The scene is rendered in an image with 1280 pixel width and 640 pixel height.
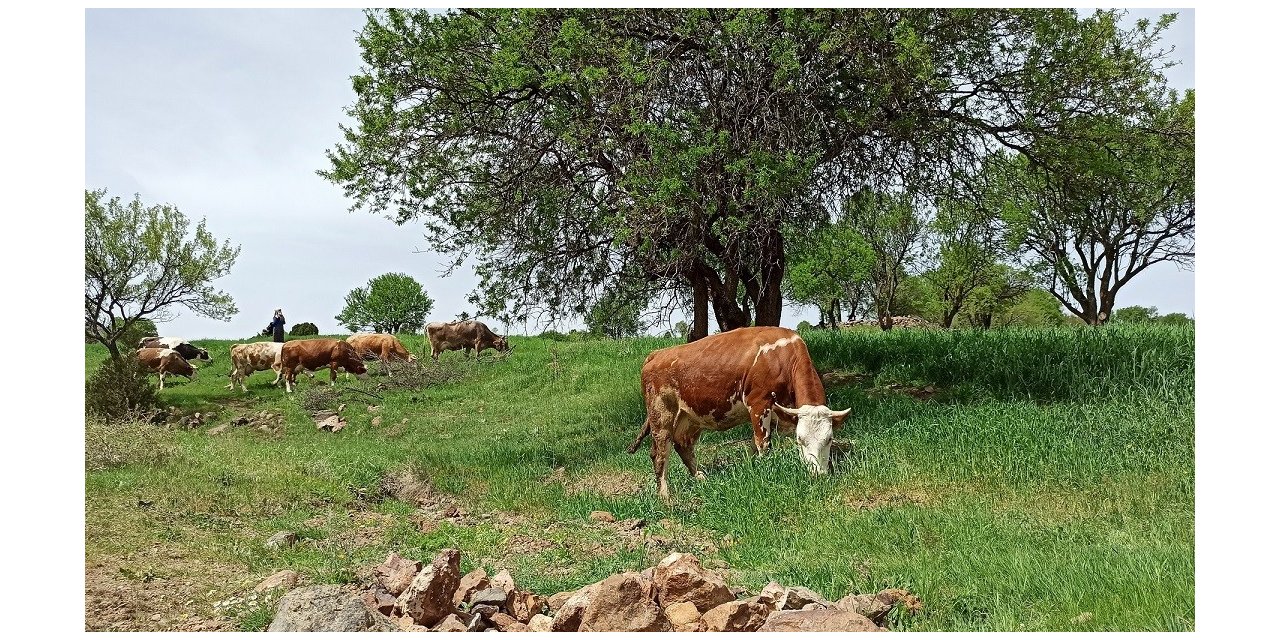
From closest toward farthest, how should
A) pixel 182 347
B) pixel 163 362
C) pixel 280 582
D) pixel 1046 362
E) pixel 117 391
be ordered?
pixel 280 582
pixel 1046 362
pixel 117 391
pixel 163 362
pixel 182 347

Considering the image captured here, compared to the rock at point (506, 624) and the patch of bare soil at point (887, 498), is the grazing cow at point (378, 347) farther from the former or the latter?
the rock at point (506, 624)

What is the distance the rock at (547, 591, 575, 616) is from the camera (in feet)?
19.2

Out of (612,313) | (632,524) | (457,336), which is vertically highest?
(612,313)

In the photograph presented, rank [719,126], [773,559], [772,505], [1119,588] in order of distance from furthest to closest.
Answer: [719,126]
[772,505]
[773,559]
[1119,588]

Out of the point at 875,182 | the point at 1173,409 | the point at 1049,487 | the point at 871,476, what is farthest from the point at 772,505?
the point at 875,182

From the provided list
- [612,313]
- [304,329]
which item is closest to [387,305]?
[304,329]

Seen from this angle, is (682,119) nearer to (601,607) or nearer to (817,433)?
(817,433)

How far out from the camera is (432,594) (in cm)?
545

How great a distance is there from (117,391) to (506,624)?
17.9 m

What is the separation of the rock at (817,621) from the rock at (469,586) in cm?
224

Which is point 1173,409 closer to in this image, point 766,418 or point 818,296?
point 766,418

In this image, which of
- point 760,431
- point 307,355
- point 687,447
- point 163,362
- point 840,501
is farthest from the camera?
point 163,362

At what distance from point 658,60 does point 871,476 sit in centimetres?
715

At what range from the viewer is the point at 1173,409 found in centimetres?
1023
